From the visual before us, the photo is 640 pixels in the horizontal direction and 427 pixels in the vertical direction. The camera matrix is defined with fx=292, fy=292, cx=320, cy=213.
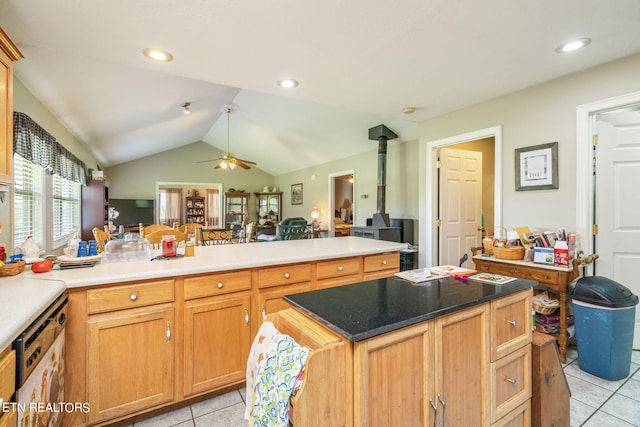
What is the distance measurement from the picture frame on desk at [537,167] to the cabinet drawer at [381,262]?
142cm

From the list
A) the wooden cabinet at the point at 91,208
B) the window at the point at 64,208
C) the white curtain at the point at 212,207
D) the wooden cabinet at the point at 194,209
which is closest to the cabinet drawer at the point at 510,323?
the window at the point at 64,208

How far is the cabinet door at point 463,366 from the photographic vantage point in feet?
3.43

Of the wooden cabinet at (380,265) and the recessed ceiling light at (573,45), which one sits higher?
the recessed ceiling light at (573,45)

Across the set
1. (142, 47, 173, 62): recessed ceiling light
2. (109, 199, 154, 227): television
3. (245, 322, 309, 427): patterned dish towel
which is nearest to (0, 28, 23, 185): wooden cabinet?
(142, 47, 173, 62): recessed ceiling light

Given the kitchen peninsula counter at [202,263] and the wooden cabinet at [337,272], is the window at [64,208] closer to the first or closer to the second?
the kitchen peninsula counter at [202,263]

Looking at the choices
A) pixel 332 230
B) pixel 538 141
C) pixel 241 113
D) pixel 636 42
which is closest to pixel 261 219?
pixel 332 230

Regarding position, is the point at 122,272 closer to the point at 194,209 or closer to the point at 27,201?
the point at 27,201

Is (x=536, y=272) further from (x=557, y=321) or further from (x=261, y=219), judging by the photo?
(x=261, y=219)

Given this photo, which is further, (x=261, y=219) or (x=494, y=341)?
(x=261, y=219)

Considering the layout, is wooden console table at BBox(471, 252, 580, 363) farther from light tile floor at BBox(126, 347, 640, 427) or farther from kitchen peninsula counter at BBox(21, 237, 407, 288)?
kitchen peninsula counter at BBox(21, 237, 407, 288)

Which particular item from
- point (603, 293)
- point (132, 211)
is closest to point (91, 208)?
point (132, 211)

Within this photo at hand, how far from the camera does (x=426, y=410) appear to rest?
1.00m

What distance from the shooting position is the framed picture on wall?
847 cm

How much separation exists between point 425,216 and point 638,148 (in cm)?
194
